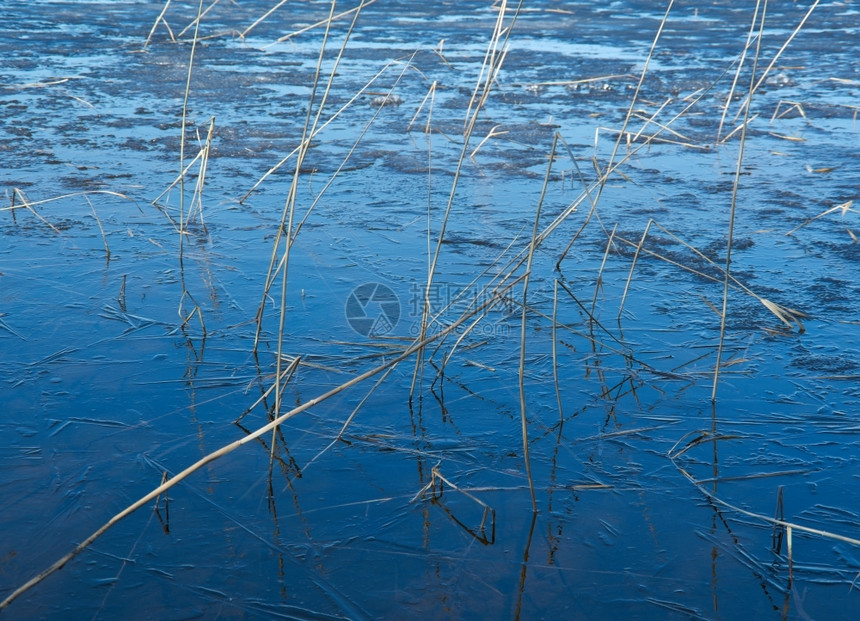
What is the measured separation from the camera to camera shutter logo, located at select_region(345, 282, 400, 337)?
3.68 meters

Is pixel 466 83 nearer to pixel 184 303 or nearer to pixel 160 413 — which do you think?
pixel 184 303

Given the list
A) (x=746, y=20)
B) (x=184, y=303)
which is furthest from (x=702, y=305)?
(x=746, y=20)

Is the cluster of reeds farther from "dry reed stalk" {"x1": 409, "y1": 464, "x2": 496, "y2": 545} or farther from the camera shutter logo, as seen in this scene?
the camera shutter logo

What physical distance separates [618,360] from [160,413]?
1731 millimetres

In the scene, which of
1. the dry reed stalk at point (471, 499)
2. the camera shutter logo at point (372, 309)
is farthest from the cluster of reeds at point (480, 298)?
the camera shutter logo at point (372, 309)

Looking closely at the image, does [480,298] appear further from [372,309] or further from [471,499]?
[471,499]

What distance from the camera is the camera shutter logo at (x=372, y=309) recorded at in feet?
12.1

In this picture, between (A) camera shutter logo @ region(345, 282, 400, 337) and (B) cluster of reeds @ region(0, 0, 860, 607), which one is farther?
(A) camera shutter logo @ region(345, 282, 400, 337)

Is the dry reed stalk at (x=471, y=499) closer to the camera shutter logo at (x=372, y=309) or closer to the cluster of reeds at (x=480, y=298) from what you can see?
the cluster of reeds at (x=480, y=298)

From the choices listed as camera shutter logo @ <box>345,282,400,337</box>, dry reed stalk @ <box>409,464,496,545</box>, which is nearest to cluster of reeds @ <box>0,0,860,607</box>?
dry reed stalk @ <box>409,464,496,545</box>

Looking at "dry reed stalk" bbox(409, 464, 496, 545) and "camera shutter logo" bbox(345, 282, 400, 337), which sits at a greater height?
"dry reed stalk" bbox(409, 464, 496, 545)

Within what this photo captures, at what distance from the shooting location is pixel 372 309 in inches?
151

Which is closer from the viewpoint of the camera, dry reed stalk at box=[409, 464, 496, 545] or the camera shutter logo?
dry reed stalk at box=[409, 464, 496, 545]

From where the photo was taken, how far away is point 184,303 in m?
3.81
